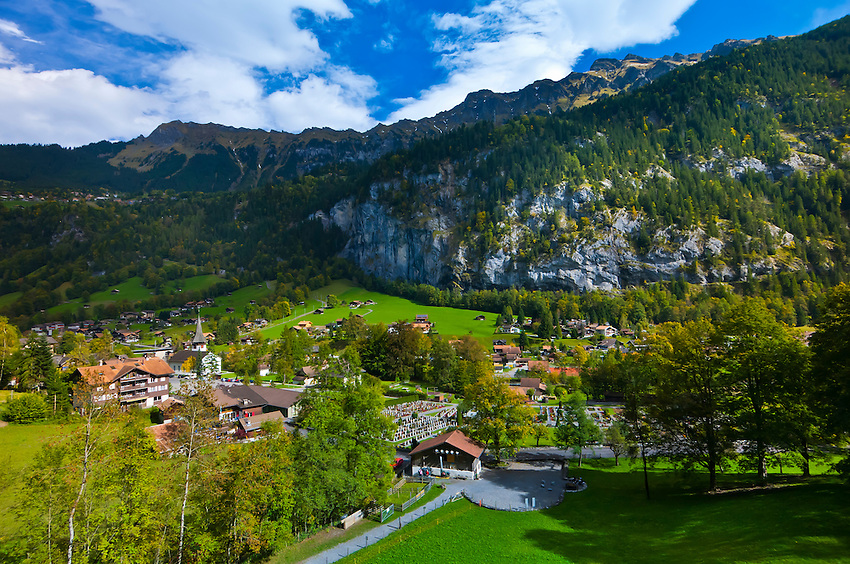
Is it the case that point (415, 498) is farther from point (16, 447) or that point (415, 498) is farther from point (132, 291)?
point (132, 291)

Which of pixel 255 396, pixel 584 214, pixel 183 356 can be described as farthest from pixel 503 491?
pixel 584 214

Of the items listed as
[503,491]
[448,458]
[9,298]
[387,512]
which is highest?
[9,298]

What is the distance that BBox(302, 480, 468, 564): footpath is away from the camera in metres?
19.7

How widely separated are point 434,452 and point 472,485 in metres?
4.33

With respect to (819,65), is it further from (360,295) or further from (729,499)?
(729,499)

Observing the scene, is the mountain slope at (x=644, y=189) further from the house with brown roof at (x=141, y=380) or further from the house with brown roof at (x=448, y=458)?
the house with brown roof at (x=448, y=458)

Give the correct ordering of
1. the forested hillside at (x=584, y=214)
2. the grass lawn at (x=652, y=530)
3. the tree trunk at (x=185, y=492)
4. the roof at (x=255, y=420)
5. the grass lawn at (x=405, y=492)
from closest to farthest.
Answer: the grass lawn at (x=652, y=530) < the tree trunk at (x=185, y=492) < the grass lawn at (x=405, y=492) < the roof at (x=255, y=420) < the forested hillside at (x=584, y=214)

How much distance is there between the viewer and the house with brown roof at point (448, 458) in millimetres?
32531

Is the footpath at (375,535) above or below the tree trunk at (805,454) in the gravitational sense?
below

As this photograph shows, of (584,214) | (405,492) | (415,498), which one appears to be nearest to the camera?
(415,498)

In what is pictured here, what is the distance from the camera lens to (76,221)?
186 metres

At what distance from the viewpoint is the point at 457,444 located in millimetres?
33094

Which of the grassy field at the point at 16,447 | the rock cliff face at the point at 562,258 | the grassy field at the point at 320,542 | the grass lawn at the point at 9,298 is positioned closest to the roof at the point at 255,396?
the grassy field at the point at 16,447

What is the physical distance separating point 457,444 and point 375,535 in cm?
1246
